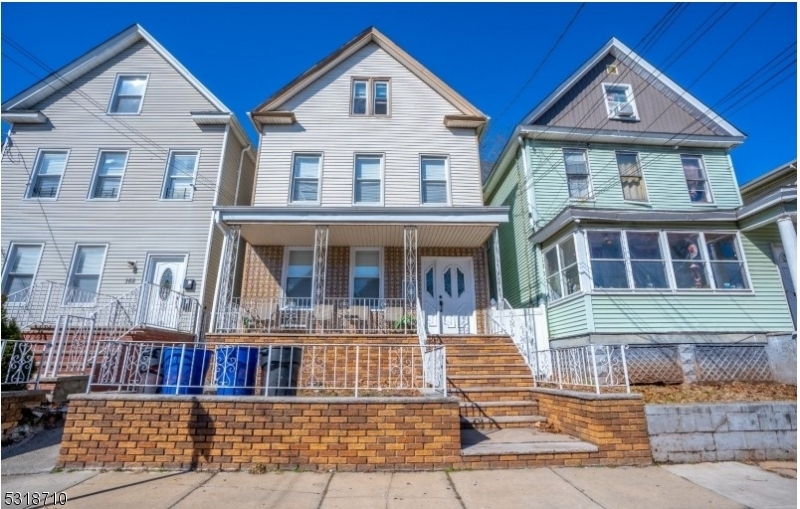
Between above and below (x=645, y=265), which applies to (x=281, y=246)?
above

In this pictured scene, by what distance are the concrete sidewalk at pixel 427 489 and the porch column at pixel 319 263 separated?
18.0 feet

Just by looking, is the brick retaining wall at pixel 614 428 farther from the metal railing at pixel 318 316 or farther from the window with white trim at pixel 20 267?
the window with white trim at pixel 20 267

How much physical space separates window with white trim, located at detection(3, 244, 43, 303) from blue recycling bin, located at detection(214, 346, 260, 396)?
30.2 feet

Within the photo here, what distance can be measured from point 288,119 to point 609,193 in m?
10.1

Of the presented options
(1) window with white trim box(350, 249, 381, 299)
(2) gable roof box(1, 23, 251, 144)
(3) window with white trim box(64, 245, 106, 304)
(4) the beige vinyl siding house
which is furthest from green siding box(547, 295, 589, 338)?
(3) window with white trim box(64, 245, 106, 304)

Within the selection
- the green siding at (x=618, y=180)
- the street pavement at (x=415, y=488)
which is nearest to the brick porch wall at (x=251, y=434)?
the street pavement at (x=415, y=488)

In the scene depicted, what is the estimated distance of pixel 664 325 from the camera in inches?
365

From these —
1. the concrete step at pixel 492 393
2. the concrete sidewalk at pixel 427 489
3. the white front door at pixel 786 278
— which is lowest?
the concrete sidewalk at pixel 427 489

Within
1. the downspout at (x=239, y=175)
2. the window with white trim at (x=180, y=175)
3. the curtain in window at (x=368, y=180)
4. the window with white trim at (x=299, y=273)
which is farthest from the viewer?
the downspout at (x=239, y=175)

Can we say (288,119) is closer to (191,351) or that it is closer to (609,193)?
(191,351)

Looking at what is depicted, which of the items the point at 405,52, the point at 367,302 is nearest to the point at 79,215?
the point at 367,302

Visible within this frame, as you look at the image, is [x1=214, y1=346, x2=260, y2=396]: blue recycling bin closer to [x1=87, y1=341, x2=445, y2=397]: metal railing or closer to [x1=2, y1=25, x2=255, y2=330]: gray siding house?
[x1=87, y1=341, x2=445, y2=397]: metal railing

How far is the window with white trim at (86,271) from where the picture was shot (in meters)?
10.5

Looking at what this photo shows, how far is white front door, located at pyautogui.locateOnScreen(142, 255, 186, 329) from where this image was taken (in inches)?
365
